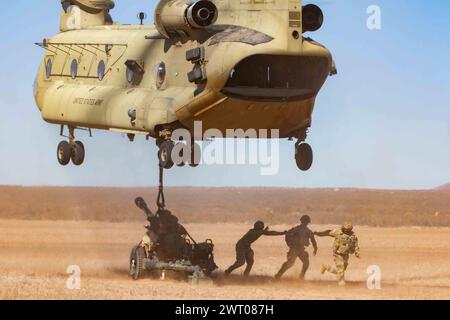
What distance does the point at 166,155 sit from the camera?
3422 cm

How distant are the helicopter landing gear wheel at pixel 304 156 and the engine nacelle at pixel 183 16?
4.20 meters

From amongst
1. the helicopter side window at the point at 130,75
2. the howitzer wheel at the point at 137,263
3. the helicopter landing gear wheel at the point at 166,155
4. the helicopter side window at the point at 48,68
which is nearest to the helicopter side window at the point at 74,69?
the helicopter side window at the point at 48,68

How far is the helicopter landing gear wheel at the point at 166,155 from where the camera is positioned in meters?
34.2

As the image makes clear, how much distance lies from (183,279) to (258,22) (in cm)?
773

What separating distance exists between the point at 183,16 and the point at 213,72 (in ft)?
5.99

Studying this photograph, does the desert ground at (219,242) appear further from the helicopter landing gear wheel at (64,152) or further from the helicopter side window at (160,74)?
the helicopter side window at (160,74)

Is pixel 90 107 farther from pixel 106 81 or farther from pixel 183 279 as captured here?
pixel 183 279

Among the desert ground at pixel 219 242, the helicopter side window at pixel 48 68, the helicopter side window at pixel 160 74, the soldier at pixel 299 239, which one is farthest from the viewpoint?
the helicopter side window at pixel 48 68

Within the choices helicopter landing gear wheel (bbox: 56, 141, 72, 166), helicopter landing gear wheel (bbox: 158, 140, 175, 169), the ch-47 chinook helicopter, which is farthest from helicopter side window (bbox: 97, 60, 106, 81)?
helicopter landing gear wheel (bbox: 158, 140, 175, 169)

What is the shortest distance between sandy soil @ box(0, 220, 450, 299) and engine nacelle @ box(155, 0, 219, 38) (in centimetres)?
639

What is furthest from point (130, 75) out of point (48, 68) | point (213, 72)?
point (48, 68)

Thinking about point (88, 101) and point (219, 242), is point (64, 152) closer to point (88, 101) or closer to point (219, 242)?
point (88, 101)

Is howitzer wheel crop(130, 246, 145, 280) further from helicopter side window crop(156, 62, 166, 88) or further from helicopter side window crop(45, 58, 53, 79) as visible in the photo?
helicopter side window crop(45, 58, 53, 79)

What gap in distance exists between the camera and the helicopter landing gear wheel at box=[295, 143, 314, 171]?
3581cm
